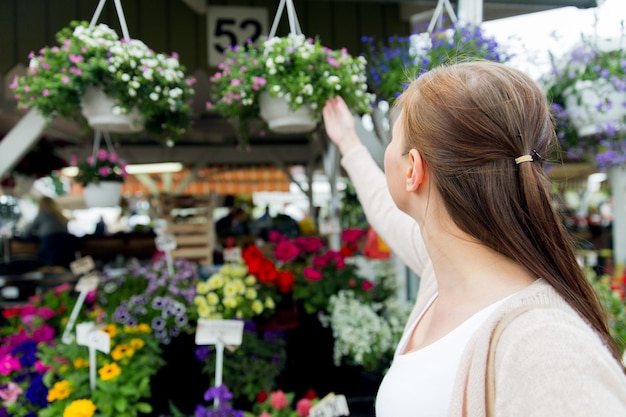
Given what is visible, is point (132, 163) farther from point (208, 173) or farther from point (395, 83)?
point (395, 83)

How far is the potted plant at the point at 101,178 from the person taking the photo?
9.68 ft

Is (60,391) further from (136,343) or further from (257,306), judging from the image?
(257,306)

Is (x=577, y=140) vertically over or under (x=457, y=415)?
over

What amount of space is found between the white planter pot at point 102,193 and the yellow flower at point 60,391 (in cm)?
138

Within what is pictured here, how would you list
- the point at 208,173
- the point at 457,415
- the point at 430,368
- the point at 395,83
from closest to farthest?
the point at 457,415
the point at 430,368
the point at 395,83
the point at 208,173

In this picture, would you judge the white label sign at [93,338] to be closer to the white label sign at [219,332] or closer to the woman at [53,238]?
the white label sign at [219,332]

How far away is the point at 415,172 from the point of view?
773 mm

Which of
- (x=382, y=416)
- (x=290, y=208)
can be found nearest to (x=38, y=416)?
(x=382, y=416)

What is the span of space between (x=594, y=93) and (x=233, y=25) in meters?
1.72

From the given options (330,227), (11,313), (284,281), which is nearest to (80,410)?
(284,281)

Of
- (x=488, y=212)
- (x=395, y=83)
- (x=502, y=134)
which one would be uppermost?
(x=395, y=83)

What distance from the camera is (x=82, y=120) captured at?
1.90 metres

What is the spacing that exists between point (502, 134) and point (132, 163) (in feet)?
21.8

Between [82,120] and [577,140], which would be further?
[577,140]
